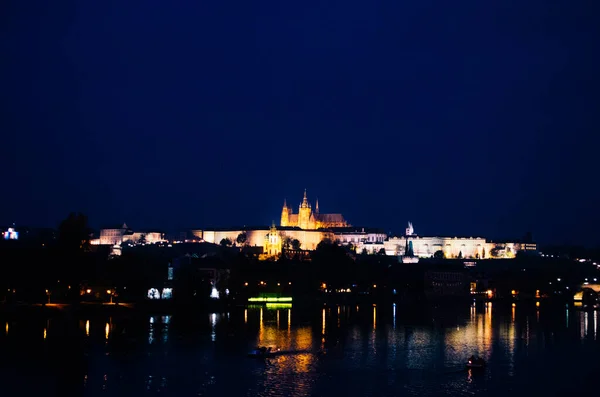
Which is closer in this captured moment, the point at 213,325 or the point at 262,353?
the point at 262,353

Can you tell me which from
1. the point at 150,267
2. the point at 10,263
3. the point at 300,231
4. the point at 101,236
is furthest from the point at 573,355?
the point at 101,236

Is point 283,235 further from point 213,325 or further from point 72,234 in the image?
point 213,325

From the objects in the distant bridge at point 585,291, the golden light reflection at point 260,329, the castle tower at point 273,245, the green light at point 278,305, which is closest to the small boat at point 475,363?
the golden light reflection at point 260,329

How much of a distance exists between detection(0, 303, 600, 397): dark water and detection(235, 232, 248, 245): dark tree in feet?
278

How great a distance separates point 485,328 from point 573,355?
33.9 ft

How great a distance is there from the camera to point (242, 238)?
444ft

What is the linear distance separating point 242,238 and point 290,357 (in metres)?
103

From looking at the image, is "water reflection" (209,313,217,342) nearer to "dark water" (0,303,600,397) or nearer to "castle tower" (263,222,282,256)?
"dark water" (0,303,600,397)

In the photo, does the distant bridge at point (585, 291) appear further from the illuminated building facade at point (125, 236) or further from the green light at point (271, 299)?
the illuminated building facade at point (125, 236)

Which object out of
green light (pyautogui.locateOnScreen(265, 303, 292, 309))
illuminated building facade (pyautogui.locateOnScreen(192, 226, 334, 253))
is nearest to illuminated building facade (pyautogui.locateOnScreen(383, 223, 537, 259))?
illuminated building facade (pyautogui.locateOnScreen(192, 226, 334, 253))

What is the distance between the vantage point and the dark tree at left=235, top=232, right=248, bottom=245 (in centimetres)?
13462

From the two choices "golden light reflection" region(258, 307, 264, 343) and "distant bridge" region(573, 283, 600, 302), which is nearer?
"golden light reflection" region(258, 307, 264, 343)

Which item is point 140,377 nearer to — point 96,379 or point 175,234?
point 96,379

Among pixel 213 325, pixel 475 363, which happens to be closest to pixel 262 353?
pixel 475 363
